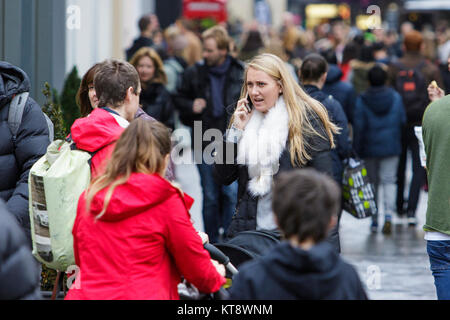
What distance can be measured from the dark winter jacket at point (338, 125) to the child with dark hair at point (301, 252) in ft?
14.8

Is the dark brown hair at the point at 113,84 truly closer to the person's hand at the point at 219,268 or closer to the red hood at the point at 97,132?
the red hood at the point at 97,132

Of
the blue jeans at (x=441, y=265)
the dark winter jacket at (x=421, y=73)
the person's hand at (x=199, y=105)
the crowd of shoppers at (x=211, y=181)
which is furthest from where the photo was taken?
the dark winter jacket at (x=421, y=73)

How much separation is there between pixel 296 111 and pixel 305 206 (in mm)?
2239

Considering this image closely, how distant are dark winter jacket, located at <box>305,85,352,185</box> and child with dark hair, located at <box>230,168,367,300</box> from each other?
4.53 m

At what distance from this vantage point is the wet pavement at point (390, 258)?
7.56 m

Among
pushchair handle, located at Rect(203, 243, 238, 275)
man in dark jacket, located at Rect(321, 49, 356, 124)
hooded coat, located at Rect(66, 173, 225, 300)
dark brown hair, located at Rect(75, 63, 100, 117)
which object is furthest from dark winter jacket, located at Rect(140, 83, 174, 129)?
hooded coat, located at Rect(66, 173, 225, 300)

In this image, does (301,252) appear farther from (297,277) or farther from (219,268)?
(219,268)

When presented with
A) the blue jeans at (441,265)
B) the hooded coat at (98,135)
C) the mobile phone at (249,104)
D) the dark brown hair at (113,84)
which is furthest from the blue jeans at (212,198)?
the hooded coat at (98,135)

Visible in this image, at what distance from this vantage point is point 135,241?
3551mm

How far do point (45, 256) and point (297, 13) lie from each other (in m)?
65.5

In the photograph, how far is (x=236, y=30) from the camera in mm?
32406
